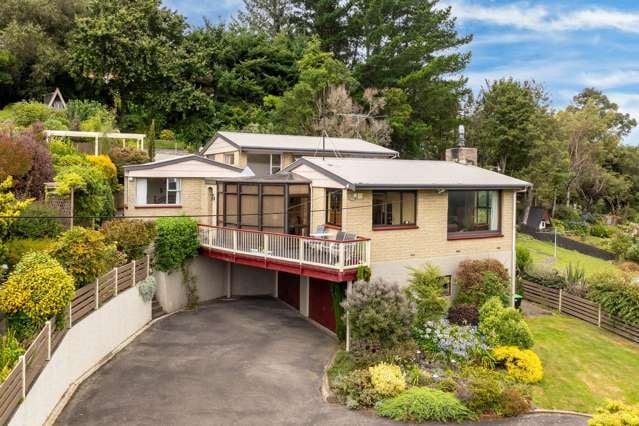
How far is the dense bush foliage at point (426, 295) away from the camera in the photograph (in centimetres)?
1792

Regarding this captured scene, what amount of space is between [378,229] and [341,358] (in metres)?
4.94

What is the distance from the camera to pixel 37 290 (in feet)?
39.8

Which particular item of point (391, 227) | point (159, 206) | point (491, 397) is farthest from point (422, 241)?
point (159, 206)

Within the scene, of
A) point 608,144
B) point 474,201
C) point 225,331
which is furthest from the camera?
point 608,144

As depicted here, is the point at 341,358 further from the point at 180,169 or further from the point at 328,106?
the point at 328,106

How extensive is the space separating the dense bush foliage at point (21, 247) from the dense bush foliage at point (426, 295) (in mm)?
12160

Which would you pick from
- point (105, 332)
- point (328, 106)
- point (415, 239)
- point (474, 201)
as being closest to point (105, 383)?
point (105, 332)

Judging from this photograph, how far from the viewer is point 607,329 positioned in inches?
860

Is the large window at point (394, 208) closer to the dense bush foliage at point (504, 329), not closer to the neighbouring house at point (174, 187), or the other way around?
the dense bush foliage at point (504, 329)

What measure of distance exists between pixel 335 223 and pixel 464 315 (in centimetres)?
612

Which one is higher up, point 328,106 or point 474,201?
point 328,106

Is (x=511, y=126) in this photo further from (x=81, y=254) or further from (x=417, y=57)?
(x=81, y=254)

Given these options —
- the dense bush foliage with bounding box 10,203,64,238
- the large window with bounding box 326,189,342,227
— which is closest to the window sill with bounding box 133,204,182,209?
the dense bush foliage with bounding box 10,203,64,238

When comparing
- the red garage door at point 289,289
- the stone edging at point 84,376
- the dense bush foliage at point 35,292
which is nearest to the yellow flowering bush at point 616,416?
the stone edging at point 84,376
